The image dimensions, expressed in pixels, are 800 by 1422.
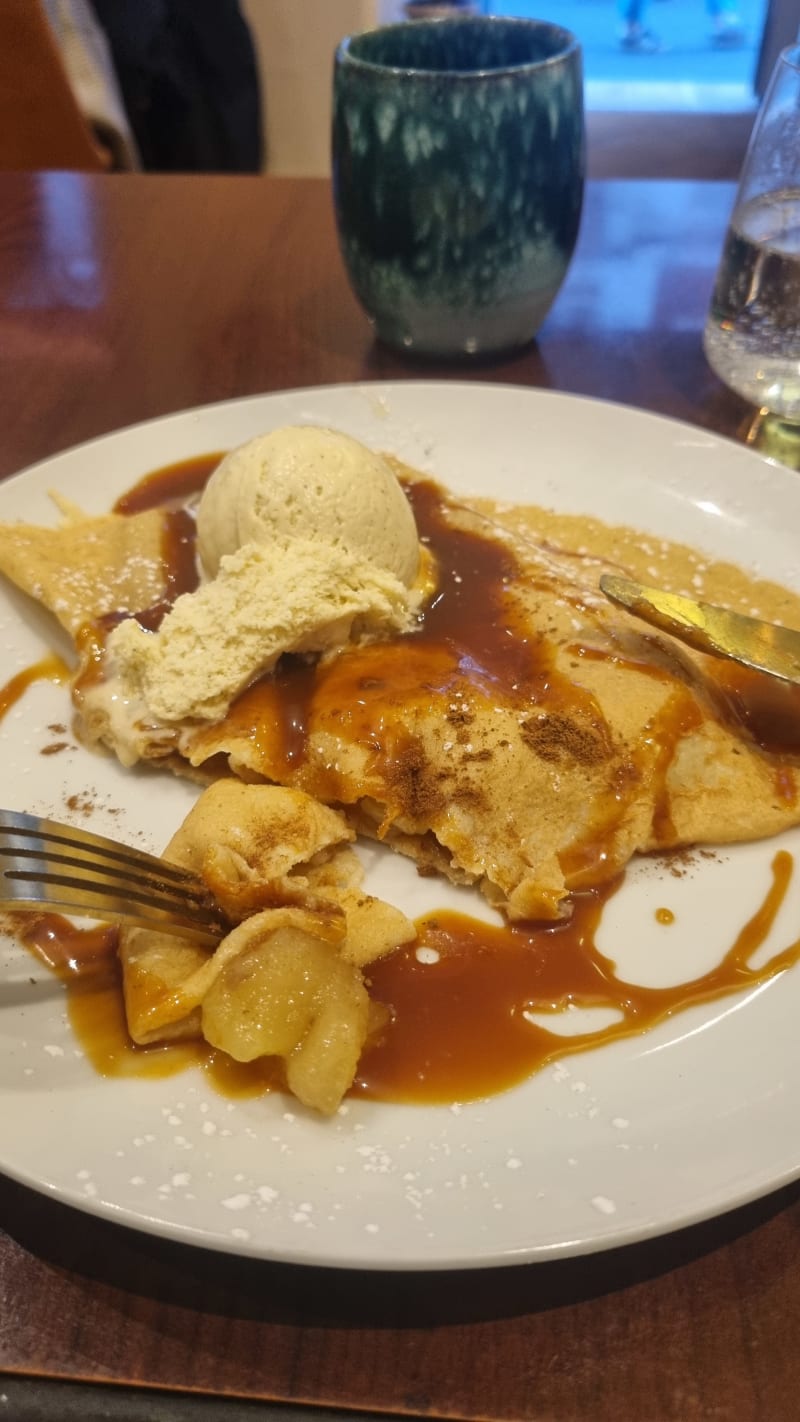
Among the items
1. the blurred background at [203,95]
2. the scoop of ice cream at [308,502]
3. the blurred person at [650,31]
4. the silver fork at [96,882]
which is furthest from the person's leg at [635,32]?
the silver fork at [96,882]

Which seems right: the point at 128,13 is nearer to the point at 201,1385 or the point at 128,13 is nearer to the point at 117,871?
the point at 117,871

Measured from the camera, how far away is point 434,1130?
1.12 m

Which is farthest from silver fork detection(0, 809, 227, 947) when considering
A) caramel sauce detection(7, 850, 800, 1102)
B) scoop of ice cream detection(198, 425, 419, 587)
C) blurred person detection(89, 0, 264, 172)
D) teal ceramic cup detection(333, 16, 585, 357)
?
blurred person detection(89, 0, 264, 172)

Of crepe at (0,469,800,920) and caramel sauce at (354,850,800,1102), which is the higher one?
crepe at (0,469,800,920)

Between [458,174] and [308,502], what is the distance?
0.92m

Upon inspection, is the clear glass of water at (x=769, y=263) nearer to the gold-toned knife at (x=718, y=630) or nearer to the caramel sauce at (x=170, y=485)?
the gold-toned knife at (x=718, y=630)

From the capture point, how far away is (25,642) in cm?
182

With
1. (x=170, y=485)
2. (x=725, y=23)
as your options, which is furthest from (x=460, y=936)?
(x=725, y=23)

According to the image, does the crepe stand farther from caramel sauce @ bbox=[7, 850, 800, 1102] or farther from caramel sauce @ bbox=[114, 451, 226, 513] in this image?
caramel sauce @ bbox=[114, 451, 226, 513]

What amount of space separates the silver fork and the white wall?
16.8 ft

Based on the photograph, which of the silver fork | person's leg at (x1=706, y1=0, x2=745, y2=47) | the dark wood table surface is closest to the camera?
Result: the dark wood table surface

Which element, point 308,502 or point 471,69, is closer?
point 308,502

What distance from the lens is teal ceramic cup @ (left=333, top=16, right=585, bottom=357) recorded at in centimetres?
211

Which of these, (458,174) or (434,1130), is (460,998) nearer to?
(434,1130)
